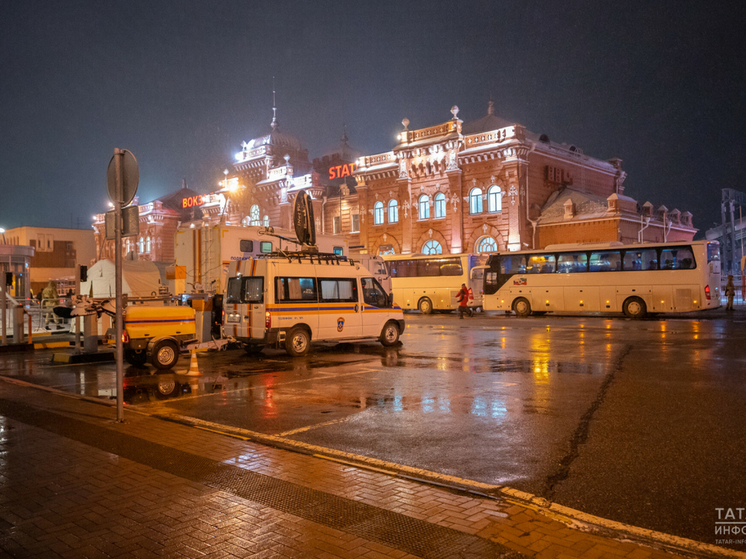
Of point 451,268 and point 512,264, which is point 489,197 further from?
point 512,264

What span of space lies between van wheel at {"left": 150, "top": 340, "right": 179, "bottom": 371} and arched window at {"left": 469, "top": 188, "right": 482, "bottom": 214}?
111 feet

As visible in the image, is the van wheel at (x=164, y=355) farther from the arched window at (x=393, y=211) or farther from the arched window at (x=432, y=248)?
the arched window at (x=393, y=211)

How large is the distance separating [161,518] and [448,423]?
4.00 m

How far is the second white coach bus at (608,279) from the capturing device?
27.1 meters

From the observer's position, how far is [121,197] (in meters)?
7.96

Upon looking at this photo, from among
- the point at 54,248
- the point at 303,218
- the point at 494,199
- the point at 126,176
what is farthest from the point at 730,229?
the point at 54,248

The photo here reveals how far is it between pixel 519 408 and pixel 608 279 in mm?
23106

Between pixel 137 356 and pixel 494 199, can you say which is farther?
pixel 494 199

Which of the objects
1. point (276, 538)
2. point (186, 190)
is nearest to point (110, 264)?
point (276, 538)

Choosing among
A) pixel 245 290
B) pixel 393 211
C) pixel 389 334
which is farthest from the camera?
pixel 393 211

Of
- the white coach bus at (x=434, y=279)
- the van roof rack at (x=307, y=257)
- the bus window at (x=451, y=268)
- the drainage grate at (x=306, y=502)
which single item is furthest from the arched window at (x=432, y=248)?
the drainage grate at (x=306, y=502)

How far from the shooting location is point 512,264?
3247 cm

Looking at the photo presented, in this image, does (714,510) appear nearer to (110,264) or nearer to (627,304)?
(110,264)

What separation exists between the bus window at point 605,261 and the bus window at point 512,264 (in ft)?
11.8
